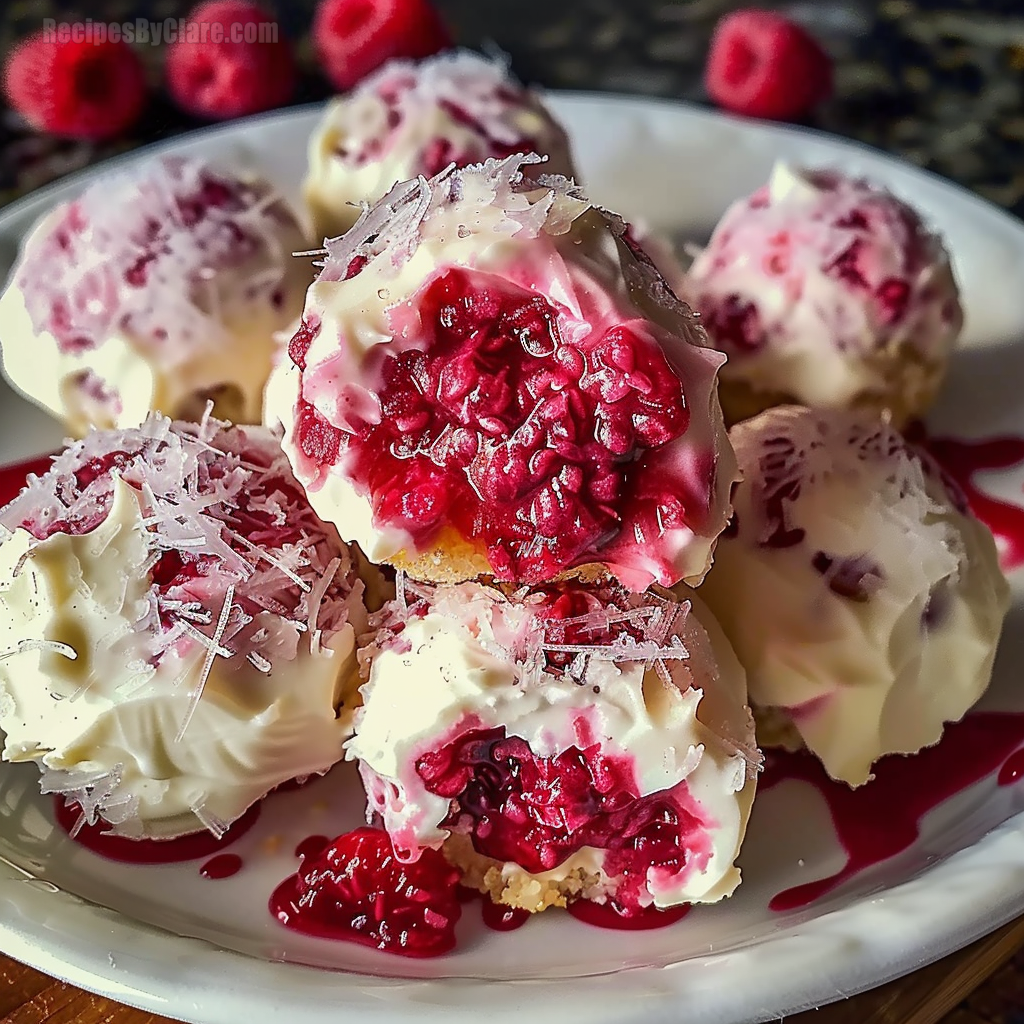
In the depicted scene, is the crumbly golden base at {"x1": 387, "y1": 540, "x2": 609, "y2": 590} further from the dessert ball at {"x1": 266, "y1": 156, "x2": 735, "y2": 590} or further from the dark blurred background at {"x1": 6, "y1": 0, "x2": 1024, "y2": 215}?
the dark blurred background at {"x1": 6, "y1": 0, "x2": 1024, "y2": 215}

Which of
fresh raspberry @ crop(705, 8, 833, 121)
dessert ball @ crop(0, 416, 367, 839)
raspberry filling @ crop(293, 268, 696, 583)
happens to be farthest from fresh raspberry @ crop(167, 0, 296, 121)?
raspberry filling @ crop(293, 268, 696, 583)

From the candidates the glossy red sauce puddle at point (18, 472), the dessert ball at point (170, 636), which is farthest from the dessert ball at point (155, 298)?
the dessert ball at point (170, 636)

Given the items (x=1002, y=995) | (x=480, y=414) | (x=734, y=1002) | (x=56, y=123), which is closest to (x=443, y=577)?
(x=480, y=414)

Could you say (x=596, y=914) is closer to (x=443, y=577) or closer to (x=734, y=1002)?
(x=734, y=1002)

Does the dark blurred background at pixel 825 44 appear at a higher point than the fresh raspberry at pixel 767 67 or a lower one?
lower

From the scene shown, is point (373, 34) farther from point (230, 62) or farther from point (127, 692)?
point (127, 692)
